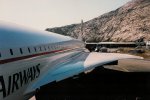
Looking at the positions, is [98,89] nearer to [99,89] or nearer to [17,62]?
[99,89]

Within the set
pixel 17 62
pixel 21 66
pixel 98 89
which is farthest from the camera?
pixel 98 89

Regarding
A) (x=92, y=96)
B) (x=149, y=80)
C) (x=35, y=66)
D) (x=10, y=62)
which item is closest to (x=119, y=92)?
(x=92, y=96)

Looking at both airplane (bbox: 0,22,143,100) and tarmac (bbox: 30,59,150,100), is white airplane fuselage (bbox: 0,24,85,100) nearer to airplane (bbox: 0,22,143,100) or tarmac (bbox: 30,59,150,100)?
airplane (bbox: 0,22,143,100)

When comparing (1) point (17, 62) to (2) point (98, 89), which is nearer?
(1) point (17, 62)

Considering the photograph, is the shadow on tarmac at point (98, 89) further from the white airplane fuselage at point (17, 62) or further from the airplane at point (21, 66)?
the white airplane fuselage at point (17, 62)

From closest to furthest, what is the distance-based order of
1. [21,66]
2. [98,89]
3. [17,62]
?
1. [17,62]
2. [21,66]
3. [98,89]

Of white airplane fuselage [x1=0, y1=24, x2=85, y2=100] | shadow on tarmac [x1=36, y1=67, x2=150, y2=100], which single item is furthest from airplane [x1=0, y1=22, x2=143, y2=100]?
shadow on tarmac [x1=36, y1=67, x2=150, y2=100]

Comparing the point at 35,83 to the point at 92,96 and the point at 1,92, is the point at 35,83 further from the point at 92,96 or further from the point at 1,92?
the point at 92,96

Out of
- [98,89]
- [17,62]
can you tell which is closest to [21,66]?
[17,62]

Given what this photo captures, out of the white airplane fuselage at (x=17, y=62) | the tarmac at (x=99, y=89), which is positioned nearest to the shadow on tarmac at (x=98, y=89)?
the tarmac at (x=99, y=89)

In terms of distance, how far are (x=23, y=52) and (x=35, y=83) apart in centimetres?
180

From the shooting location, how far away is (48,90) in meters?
19.8

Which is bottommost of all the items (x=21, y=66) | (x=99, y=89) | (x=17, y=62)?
(x=99, y=89)

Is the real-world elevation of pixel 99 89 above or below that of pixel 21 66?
below
